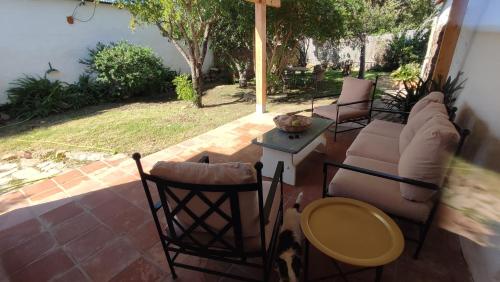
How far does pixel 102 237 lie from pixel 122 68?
18.0ft

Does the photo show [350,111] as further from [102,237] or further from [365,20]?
[365,20]

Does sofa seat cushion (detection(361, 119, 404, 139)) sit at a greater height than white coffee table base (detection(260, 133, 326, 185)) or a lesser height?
greater

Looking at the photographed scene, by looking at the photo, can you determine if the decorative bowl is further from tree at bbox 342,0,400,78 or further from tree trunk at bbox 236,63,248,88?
tree at bbox 342,0,400,78

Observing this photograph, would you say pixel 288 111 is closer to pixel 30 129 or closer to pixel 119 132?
pixel 119 132

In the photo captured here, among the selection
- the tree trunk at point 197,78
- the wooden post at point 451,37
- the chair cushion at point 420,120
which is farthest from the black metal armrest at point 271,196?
the tree trunk at point 197,78

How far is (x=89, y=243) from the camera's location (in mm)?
1951

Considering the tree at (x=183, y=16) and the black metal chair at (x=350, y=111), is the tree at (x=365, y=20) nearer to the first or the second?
the tree at (x=183, y=16)

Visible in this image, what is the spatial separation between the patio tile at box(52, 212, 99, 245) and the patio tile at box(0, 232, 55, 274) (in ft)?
0.20

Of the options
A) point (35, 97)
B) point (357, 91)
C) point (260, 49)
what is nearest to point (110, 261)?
point (357, 91)

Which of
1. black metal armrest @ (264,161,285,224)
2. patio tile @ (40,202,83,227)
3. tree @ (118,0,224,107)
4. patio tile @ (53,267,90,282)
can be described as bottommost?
patio tile @ (53,267,90,282)

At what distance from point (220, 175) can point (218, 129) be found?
10.5 feet

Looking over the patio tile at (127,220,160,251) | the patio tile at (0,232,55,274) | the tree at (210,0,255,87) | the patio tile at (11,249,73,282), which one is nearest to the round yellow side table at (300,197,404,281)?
the patio tile at (127,220,160,251)

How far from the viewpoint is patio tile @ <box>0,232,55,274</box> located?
5.86 feet

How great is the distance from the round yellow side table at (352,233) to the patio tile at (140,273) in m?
1.01
